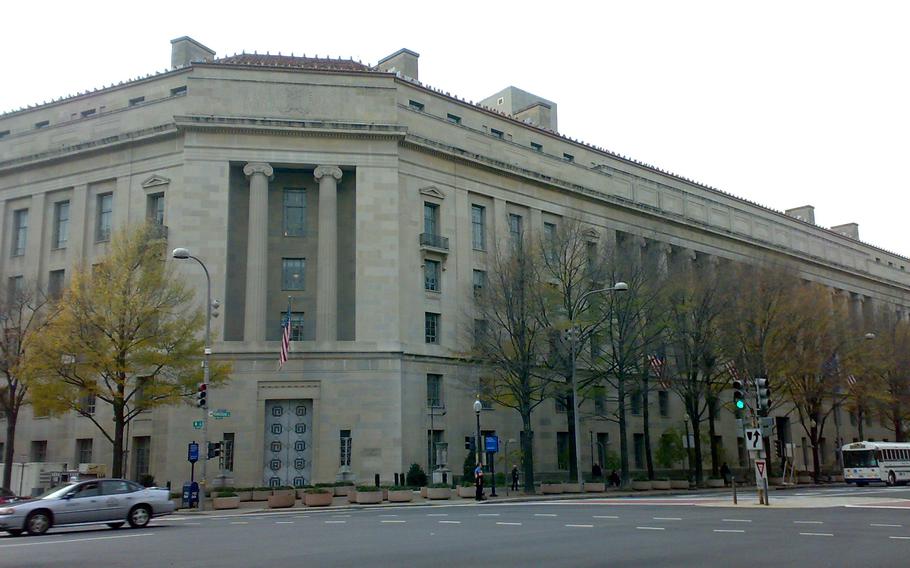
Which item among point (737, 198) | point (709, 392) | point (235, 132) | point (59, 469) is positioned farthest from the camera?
point (737, 198)

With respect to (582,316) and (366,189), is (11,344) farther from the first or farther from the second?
(582,316)

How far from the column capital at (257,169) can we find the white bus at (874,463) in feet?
131

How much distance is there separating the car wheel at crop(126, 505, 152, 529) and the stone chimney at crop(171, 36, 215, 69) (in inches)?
1482

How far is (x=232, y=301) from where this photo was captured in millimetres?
47844

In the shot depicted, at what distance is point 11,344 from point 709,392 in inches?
1545

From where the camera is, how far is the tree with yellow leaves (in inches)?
1444

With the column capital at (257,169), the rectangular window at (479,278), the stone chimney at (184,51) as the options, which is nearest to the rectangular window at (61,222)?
the stone chimney at (184,51)

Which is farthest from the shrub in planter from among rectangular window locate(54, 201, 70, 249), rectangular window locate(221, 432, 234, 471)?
rectangular window locate(54, 201, 70, 249)

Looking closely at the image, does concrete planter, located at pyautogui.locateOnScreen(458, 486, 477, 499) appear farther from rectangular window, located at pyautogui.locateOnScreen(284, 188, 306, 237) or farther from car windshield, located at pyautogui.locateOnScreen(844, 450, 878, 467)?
car windshield, located at pyautogui.locateOnScreen(844, 450, 878, 467)

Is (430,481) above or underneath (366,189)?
underneath

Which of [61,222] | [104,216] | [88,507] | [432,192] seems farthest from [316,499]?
[61,222]

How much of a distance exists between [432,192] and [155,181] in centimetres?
1621

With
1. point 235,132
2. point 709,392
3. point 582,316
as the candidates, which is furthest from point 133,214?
point 709,392

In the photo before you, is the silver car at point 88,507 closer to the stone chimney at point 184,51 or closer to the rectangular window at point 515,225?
the rectangular window at point 515,225
